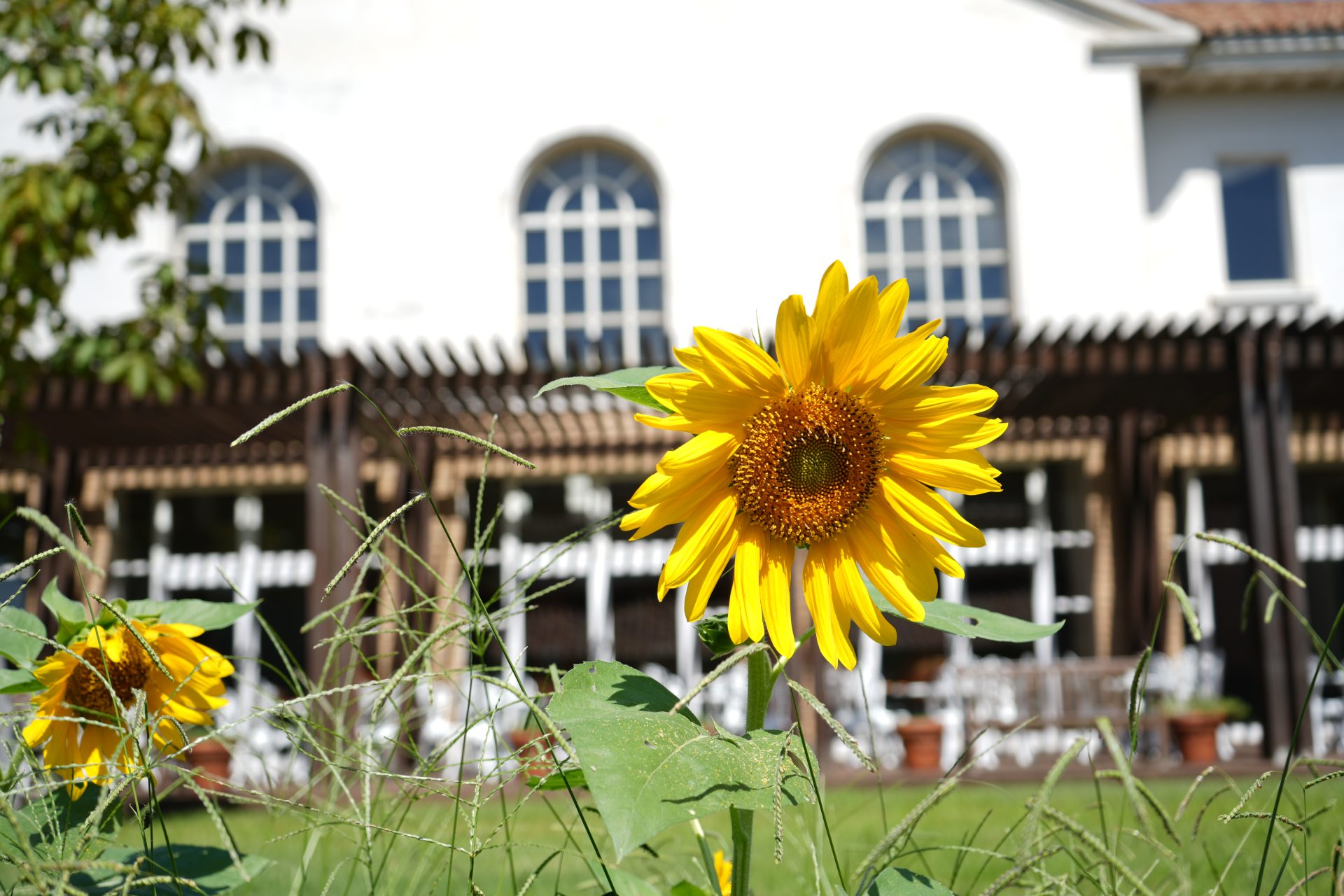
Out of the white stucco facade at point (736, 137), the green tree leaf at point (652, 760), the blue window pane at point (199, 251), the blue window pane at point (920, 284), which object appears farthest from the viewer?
the blue window pane at point (199, 251)

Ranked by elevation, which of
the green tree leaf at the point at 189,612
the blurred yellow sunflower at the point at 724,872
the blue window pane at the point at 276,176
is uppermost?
the blue window pane at the point at 276,176

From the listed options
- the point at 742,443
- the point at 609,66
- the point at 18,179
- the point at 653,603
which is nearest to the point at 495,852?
the point at 18,179

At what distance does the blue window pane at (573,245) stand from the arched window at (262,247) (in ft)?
9.79

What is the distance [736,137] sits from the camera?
13969mm

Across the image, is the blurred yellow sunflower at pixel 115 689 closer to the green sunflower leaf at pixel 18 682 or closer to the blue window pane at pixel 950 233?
the green sunflower leaf at pixel 18 682

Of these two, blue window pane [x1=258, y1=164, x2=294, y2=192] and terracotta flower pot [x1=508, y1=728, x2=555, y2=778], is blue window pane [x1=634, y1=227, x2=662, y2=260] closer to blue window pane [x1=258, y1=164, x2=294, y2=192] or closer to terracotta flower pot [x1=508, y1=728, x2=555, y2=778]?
blue window pane [x1=258, y1=164, x2=294, y2=192]

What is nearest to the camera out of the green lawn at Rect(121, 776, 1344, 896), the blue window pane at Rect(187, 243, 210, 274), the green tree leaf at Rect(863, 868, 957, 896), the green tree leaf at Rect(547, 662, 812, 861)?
the green tree leaf at Rect(547, 662, 812, 861)

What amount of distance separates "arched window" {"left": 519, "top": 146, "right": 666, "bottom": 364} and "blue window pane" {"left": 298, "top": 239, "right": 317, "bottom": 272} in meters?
2.50

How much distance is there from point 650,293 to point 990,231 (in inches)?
162

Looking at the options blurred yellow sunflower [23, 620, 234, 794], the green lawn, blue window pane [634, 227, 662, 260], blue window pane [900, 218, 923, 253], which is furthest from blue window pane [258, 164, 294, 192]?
blurred yellow sunflower [23, 620, 234, 794]

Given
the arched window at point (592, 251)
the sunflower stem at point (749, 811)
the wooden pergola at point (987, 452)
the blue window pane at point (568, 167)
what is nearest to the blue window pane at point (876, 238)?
the wooden pergola at point (987, 452)

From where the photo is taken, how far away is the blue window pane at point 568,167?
566 inches

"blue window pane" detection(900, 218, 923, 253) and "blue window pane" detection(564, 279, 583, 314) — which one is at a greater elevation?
"blue window pane" detection(900, 218, 923, 253)

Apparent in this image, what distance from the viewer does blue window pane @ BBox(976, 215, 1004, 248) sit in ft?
46.2
